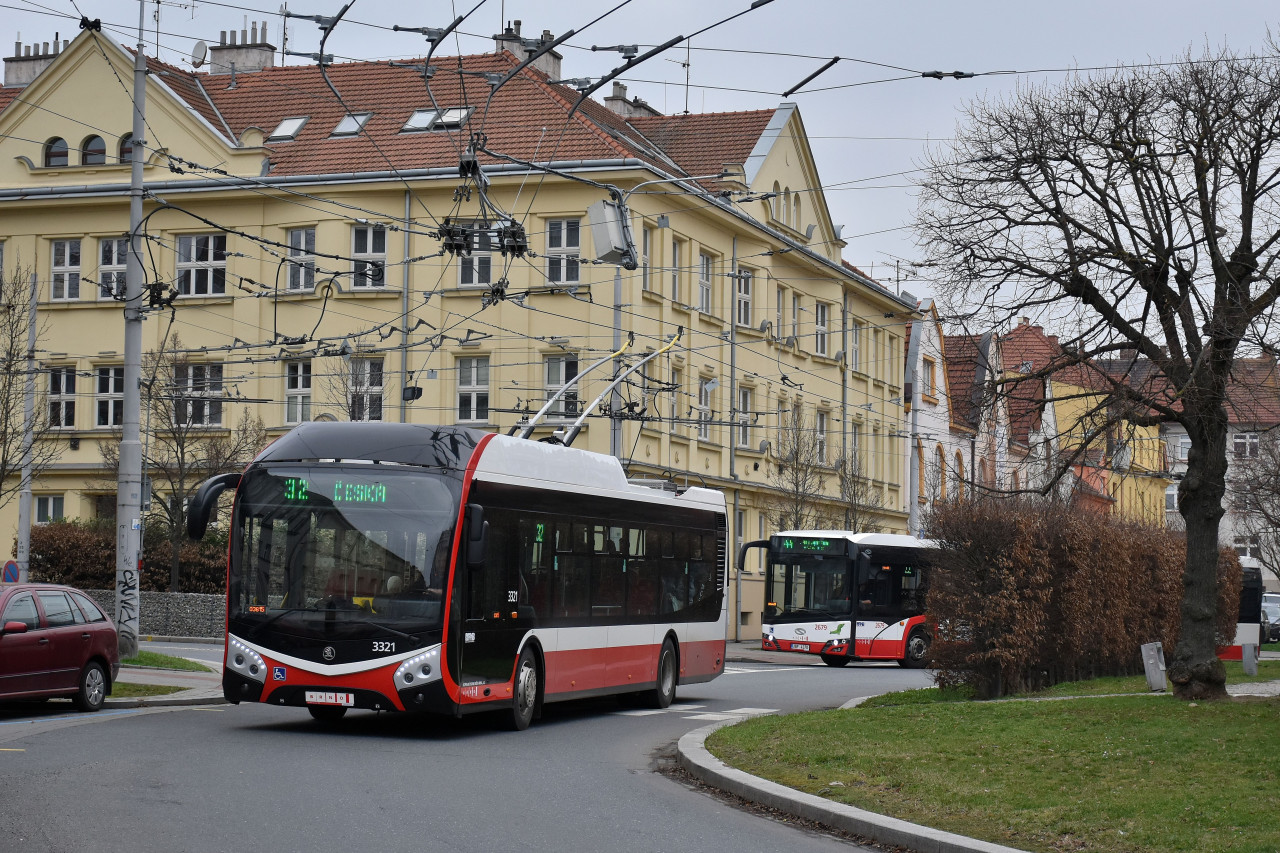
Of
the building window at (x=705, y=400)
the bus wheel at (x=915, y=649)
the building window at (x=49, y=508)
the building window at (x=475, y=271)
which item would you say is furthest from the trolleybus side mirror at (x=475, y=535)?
the building window at (x=49, y=508)

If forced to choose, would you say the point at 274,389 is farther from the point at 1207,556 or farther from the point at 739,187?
the point at 1207,556

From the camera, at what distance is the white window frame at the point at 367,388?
3962cm

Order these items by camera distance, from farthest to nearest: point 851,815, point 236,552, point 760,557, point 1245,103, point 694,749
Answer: point 760,557 < point 1245,103 < point 236,552 < point 694,749 < point 851,815

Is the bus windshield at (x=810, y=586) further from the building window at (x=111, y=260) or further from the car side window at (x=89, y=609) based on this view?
the car side window at (x=89, y=609)

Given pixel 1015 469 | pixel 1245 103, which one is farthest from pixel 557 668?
pixel 1245 103

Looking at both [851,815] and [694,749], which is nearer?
[851,815]

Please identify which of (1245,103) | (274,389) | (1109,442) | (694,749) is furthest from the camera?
(274,389)

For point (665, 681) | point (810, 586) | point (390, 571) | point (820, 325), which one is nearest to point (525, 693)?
point (390, 571)

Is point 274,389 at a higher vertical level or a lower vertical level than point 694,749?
higher

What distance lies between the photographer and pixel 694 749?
1523 centimetres

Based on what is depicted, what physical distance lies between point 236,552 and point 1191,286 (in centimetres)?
1069

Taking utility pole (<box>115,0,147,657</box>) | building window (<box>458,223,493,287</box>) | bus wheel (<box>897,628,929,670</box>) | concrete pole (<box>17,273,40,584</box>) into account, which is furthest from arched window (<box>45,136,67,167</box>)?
bus wheel (<box>897,628,929,670</box>)

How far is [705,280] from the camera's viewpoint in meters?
46.7

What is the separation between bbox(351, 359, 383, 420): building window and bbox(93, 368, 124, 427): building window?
23.6 feet
